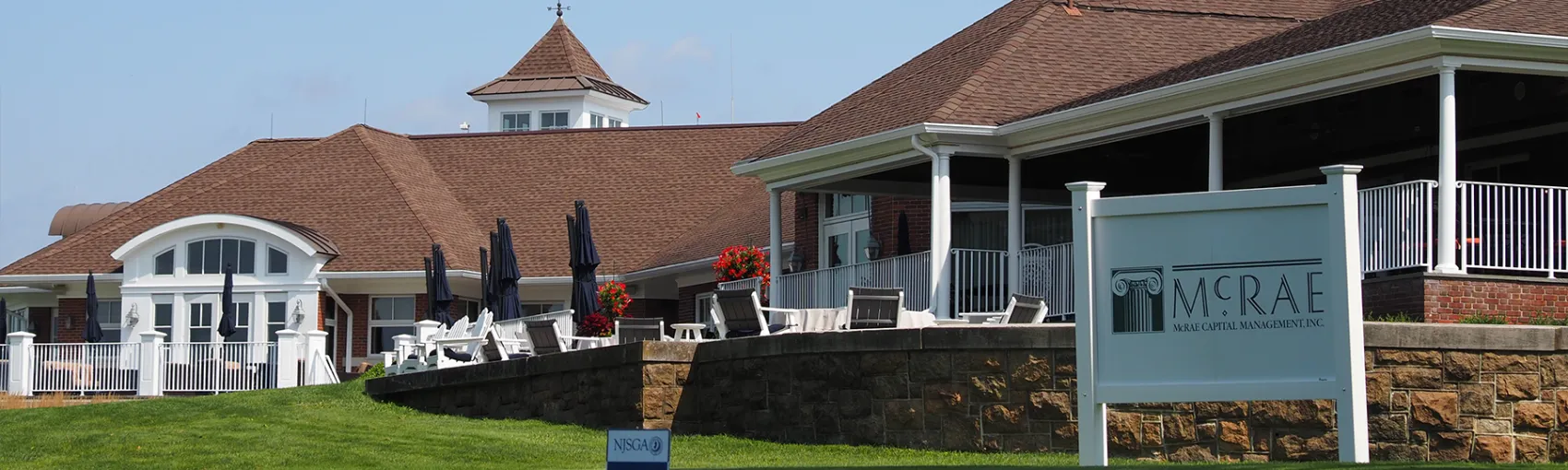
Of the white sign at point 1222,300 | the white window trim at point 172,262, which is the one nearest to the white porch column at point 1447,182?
the white sign at point 1222,300

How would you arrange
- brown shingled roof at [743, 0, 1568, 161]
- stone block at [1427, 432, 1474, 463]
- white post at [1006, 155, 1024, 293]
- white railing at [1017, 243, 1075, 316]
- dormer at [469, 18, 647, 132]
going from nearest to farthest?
stone block at [1427, 432, 1474, 463] → brown shingled roof at [743, 0, 1568, 161] → white railing at [1017, 243, 1075, 316] → white post at [1006, 155, 1024, 293] → dormer at [469, 18, 647, 132]

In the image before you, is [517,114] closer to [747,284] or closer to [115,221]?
[115,221]

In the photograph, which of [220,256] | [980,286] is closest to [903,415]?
[980,286]

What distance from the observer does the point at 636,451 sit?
8.22 m

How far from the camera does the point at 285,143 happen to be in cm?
3950

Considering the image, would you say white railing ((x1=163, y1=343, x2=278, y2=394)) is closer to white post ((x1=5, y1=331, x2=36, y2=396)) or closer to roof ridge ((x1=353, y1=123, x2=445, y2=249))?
white post ((x1=5, y1=331, x2=36, y2=396))

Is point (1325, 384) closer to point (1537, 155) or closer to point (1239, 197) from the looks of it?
point (1239, 197)

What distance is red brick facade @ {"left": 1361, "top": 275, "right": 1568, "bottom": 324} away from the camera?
15258 mm

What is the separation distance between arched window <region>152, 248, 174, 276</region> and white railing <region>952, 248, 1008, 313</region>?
673 inches

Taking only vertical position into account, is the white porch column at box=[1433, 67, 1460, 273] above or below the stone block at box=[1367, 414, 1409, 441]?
above

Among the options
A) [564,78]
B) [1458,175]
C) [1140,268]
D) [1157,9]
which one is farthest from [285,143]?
[1140,268]

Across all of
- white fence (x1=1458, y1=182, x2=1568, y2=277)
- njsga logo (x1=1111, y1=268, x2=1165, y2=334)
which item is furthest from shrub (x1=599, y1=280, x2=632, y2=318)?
njsga logo (x1=1111, y1=268, x2=1165, y2=334)

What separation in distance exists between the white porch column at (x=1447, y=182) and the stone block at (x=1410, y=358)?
2185 mm

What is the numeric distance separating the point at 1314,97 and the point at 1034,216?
704 centimetres
